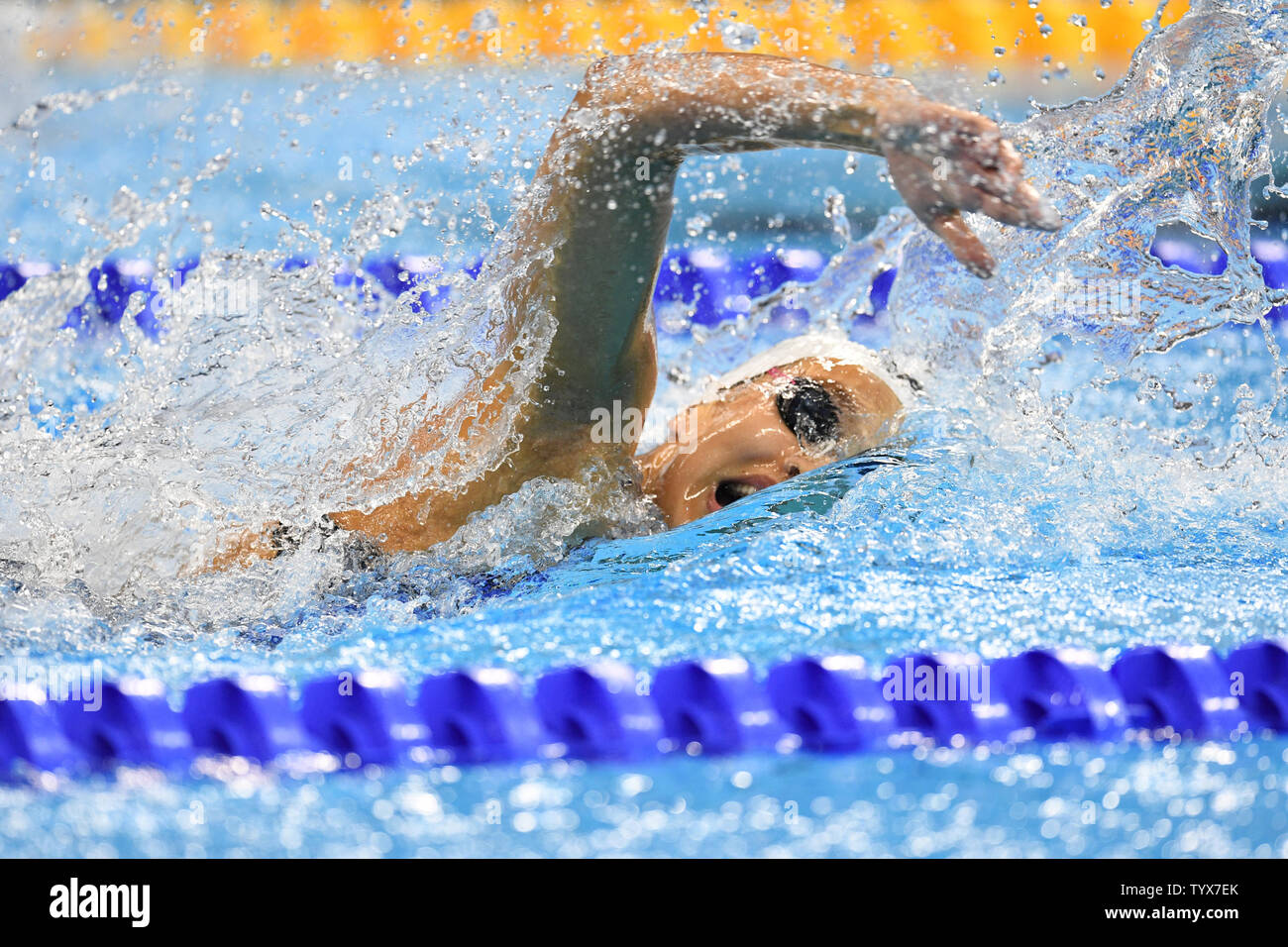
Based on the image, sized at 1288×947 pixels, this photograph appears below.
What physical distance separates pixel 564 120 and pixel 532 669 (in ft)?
1.81

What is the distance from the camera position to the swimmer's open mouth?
1.54 m

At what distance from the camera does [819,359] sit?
159 centimetres

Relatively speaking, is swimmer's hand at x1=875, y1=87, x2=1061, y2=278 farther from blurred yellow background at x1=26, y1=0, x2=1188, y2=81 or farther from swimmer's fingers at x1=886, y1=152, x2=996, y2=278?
blurred yellow background at x1=26, y1=0, x2=1188, y2=81

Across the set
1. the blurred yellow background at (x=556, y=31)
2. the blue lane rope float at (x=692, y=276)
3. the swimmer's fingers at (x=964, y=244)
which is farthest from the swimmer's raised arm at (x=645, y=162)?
the blurred yellow background at (x=556, y=31)

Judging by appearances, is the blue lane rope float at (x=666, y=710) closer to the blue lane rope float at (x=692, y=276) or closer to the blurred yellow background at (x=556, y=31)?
the blue lane rope float at (x=692, y=276)

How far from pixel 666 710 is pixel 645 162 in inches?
21.0

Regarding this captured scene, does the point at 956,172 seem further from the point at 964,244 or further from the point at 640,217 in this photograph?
the point at 640,217

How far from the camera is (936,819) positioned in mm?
1033

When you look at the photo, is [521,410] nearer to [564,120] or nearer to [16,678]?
[564,120]

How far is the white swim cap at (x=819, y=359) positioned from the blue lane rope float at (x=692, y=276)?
80 centimetres

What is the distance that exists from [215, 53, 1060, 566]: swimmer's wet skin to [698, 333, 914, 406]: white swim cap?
0.09 metres

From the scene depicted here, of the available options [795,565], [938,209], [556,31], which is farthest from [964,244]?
[556,31]

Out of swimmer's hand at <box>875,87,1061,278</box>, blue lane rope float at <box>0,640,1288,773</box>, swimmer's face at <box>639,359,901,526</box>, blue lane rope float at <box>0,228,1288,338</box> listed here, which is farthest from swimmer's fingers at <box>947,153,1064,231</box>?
blue lane rope float at <box>0,228,1288,338</box>
